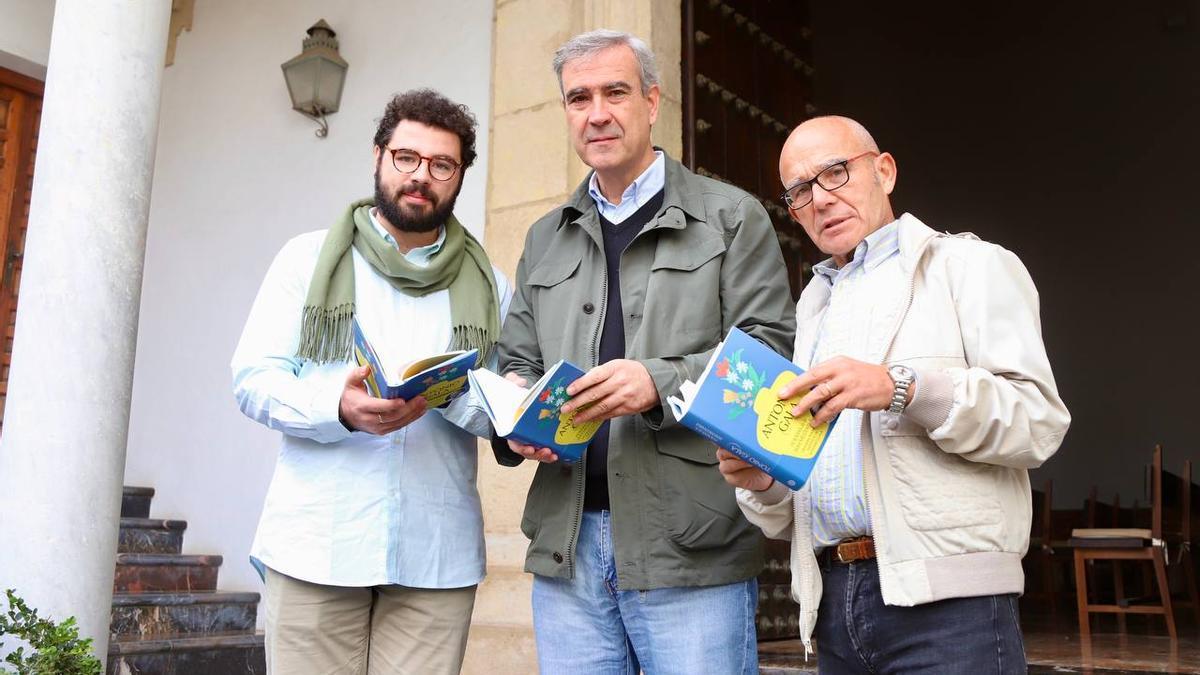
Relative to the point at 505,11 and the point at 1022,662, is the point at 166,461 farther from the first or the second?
the point at 1022,662

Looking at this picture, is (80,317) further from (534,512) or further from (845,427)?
(845,427)

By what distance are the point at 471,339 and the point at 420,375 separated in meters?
0.45

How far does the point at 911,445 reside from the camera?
1714 millimetres

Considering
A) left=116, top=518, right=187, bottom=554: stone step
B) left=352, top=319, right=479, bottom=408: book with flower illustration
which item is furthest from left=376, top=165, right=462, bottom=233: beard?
left=116, top=518, right=187, bottom=554: stone step

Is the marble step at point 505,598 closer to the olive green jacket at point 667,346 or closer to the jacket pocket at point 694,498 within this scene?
the olive green jacket at point 667,346

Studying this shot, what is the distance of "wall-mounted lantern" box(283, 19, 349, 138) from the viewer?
5.16 meters

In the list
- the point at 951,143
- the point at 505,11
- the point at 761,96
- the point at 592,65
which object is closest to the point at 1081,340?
the point at 951,143

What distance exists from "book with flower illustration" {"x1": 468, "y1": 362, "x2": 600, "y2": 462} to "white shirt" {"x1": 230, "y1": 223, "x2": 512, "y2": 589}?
0.32m

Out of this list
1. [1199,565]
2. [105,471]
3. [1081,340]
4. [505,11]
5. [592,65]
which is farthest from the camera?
[1081,340]

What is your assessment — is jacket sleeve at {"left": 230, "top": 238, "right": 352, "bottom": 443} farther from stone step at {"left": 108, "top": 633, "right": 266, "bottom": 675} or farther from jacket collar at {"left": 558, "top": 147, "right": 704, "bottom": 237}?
stone step at {"left": 108, "top": 633, "right": 266, "bottom": 675}

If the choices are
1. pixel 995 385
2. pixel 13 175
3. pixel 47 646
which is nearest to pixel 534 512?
pixel 995 385

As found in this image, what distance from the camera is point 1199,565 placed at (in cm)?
959

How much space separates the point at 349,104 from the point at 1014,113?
8.41 m

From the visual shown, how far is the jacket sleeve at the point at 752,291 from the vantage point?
6.69ft
